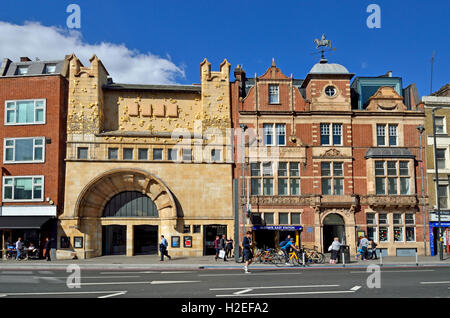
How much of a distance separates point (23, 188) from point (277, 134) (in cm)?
Answer: 1924

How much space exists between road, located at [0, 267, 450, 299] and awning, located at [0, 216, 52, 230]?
9.16m

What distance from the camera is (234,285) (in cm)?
1719

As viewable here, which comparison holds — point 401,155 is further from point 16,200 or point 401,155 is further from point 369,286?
point 16,200

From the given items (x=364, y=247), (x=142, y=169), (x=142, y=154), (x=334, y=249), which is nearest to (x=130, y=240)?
(x=142, y=169)

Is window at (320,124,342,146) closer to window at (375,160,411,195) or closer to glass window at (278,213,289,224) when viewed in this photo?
window at (375,160,411,195)

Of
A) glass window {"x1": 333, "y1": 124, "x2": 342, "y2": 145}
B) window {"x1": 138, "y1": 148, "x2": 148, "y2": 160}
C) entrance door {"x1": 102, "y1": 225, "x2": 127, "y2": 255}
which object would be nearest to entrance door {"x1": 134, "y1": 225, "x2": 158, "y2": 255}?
entrance door {"x1": 102, "y1": 225, "x2": 127, "y2": 255}

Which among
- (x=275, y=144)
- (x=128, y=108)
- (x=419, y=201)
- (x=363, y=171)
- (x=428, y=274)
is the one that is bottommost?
(x=428, y=274)

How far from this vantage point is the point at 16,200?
31000mm

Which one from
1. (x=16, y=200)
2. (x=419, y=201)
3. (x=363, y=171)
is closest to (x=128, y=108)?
(x=16, y=200)

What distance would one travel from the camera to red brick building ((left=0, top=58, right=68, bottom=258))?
30.8m

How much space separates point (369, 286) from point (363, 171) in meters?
17.9
